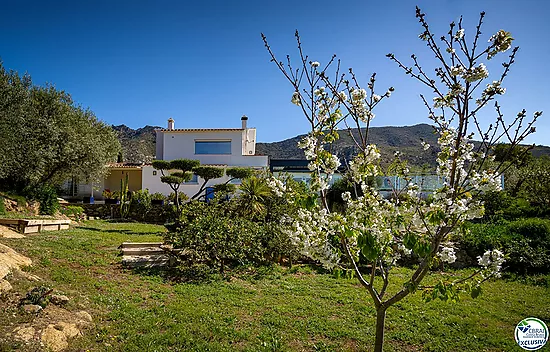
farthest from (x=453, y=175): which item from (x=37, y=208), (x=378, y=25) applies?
(x=37, y=208)

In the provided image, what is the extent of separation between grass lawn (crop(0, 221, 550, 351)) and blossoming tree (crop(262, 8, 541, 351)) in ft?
7.81

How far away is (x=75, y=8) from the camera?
33.2 feet

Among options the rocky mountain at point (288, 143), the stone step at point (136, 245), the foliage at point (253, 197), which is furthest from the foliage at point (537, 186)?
the rocky mountain at point (288, 143)

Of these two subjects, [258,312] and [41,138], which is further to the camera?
[41,138]

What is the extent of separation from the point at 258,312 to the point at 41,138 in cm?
1478

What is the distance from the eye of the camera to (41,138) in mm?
15906

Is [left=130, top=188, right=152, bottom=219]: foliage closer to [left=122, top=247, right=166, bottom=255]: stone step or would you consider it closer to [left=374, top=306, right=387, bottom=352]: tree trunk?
[left=122, top=247, right=166, bottom=255]: stone step

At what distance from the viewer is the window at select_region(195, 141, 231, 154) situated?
27.7 meters

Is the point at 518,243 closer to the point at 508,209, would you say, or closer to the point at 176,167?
the point at 508,209

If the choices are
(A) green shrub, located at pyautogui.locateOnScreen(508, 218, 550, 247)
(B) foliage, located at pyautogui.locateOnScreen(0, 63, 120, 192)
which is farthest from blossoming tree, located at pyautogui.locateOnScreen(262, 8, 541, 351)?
(B) foliage, located at pyautogui.locateOnScreen(0, 63, 120, 192)

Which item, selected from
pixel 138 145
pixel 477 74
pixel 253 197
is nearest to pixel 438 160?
pixel 477 74

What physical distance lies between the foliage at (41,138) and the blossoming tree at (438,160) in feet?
44.1

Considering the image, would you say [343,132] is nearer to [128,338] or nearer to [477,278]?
[477,278]

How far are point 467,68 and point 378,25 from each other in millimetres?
2516
